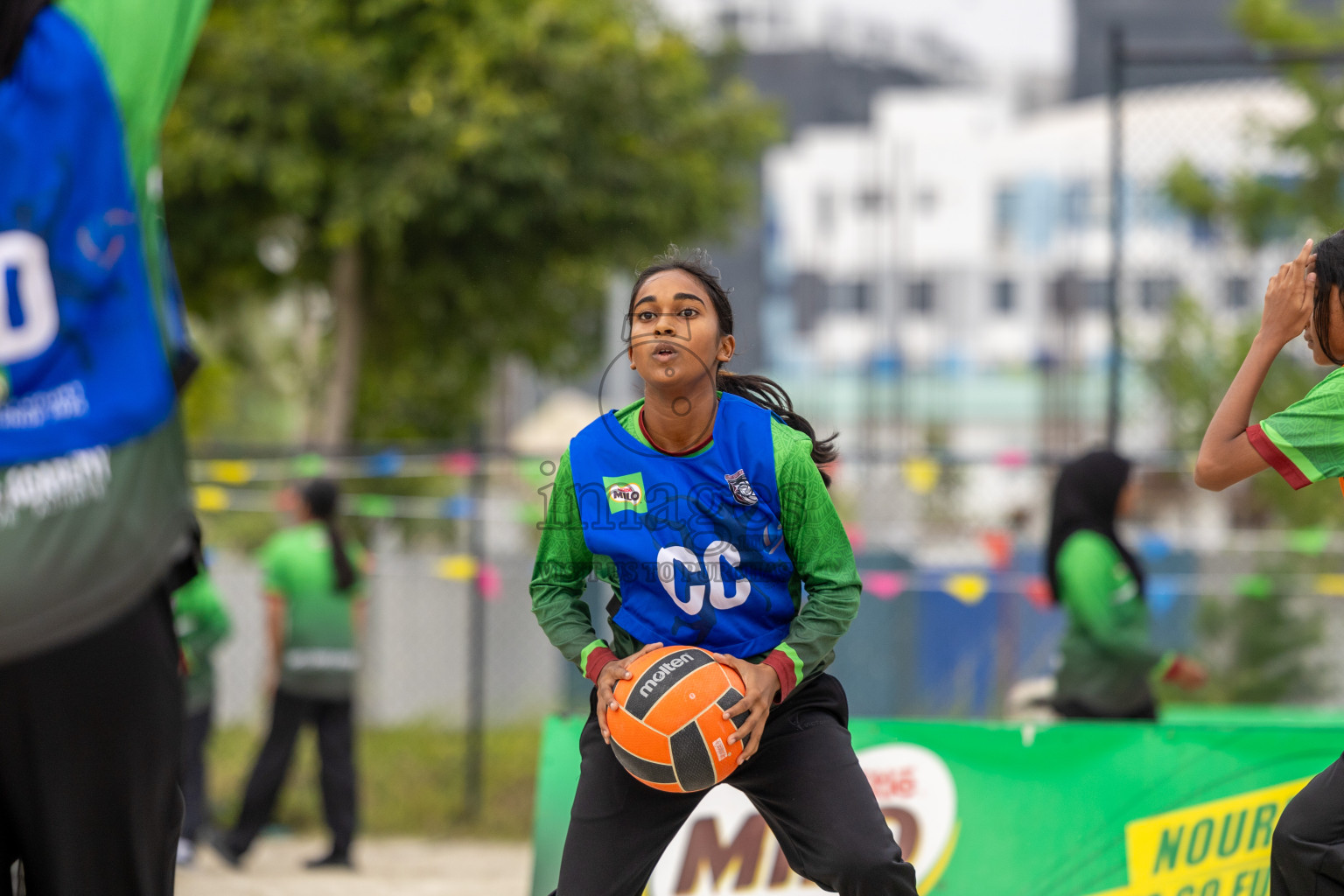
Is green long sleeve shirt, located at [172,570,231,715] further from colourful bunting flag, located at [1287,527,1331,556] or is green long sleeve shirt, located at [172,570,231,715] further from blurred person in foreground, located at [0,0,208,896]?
colourful bunting flag, located at [1287,527,1331,556]

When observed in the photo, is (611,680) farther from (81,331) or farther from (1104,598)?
(1104,598)

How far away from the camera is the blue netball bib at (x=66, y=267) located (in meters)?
2.17

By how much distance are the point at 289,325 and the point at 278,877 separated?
1625 centimetres

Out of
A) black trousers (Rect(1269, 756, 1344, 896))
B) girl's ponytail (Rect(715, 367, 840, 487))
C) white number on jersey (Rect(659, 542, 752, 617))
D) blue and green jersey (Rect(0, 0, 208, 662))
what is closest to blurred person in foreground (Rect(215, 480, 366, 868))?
girl's ponytail (Rect(715, 367, 840, 487))

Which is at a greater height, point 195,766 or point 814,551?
point 814,551

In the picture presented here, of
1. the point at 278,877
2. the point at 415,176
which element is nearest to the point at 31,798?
the point at 278,877

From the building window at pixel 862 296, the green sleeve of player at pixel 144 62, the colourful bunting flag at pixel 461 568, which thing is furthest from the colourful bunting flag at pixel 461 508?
the building window at pixel 862 296

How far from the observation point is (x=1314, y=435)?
342 centimetres

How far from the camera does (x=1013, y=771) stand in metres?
4.89

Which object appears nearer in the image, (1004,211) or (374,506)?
(374,506)

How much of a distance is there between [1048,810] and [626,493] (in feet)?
7.29

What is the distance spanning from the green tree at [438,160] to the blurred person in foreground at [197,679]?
3840 mm

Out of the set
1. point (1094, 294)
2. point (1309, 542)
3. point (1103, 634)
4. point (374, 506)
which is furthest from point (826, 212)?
point (1103, 634)

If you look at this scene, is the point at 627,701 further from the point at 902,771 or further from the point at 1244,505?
the point at 1244,505
